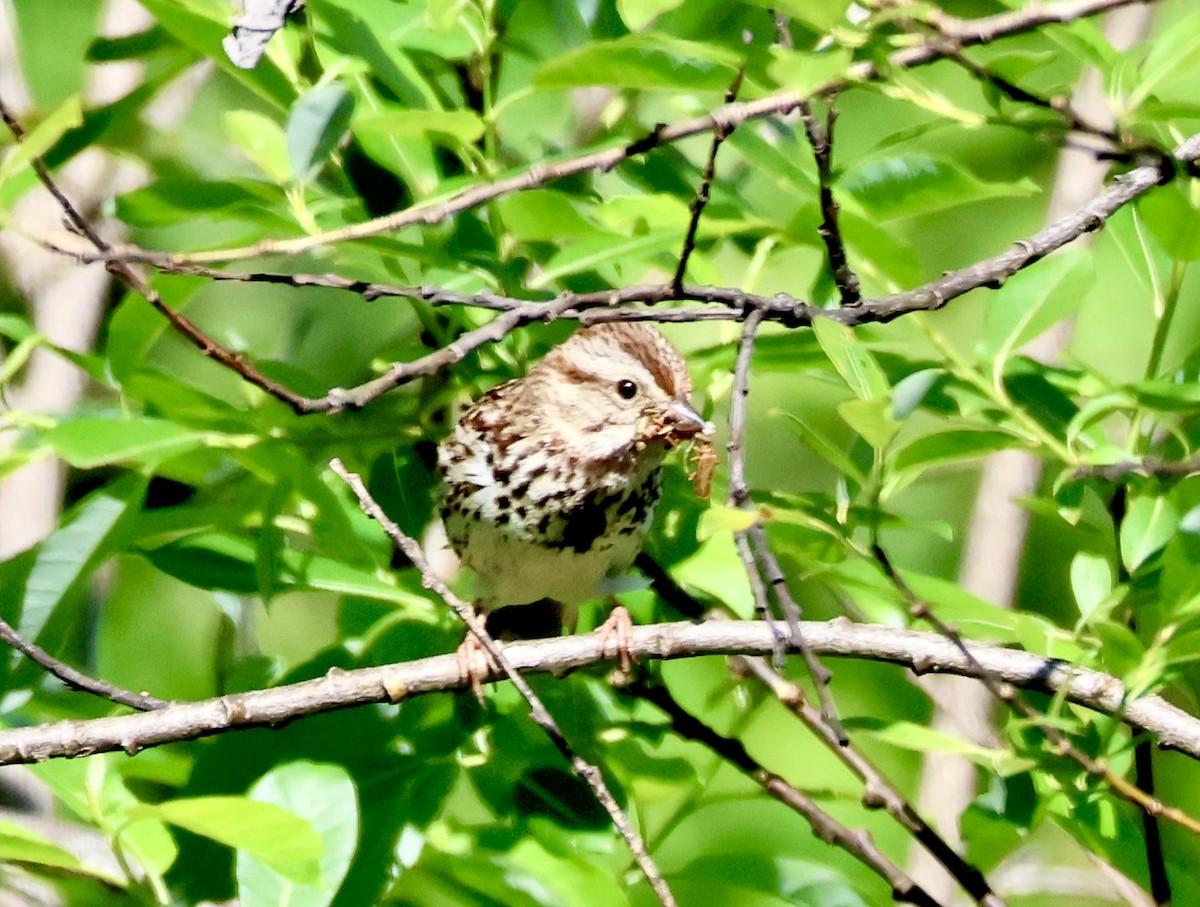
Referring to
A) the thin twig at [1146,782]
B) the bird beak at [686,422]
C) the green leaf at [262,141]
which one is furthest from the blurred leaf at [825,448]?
the green leaf at [262,141]

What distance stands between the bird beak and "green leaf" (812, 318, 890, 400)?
81 centimetres

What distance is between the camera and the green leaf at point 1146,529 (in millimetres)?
2283

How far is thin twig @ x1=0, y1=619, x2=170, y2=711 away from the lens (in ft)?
7.63

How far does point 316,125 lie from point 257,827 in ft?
3.38

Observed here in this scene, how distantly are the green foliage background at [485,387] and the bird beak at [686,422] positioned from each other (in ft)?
0.22

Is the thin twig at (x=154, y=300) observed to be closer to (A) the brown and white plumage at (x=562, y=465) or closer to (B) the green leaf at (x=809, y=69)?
(B) the green leaf at (x=809, y=69)

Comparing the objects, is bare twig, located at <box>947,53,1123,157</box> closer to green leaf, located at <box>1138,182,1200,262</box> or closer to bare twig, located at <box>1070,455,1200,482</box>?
green leaf, located at <box>1138,182,1200,262</box>

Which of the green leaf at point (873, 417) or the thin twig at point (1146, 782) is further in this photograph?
the thin twig at point (1146, 782)

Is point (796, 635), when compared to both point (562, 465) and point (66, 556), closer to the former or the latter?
point (66, 556)

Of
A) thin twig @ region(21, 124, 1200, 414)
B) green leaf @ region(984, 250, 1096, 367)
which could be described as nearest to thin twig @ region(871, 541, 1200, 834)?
thin twig @ region(21, 124, 1200, 414)

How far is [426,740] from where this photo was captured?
2580mm

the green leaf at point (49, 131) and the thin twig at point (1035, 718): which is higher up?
the green leaf at point (49, 131)

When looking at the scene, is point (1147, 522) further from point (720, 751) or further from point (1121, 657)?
point (720, 751)

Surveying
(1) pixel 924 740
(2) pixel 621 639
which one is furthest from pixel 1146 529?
(2) pixel 621 639
